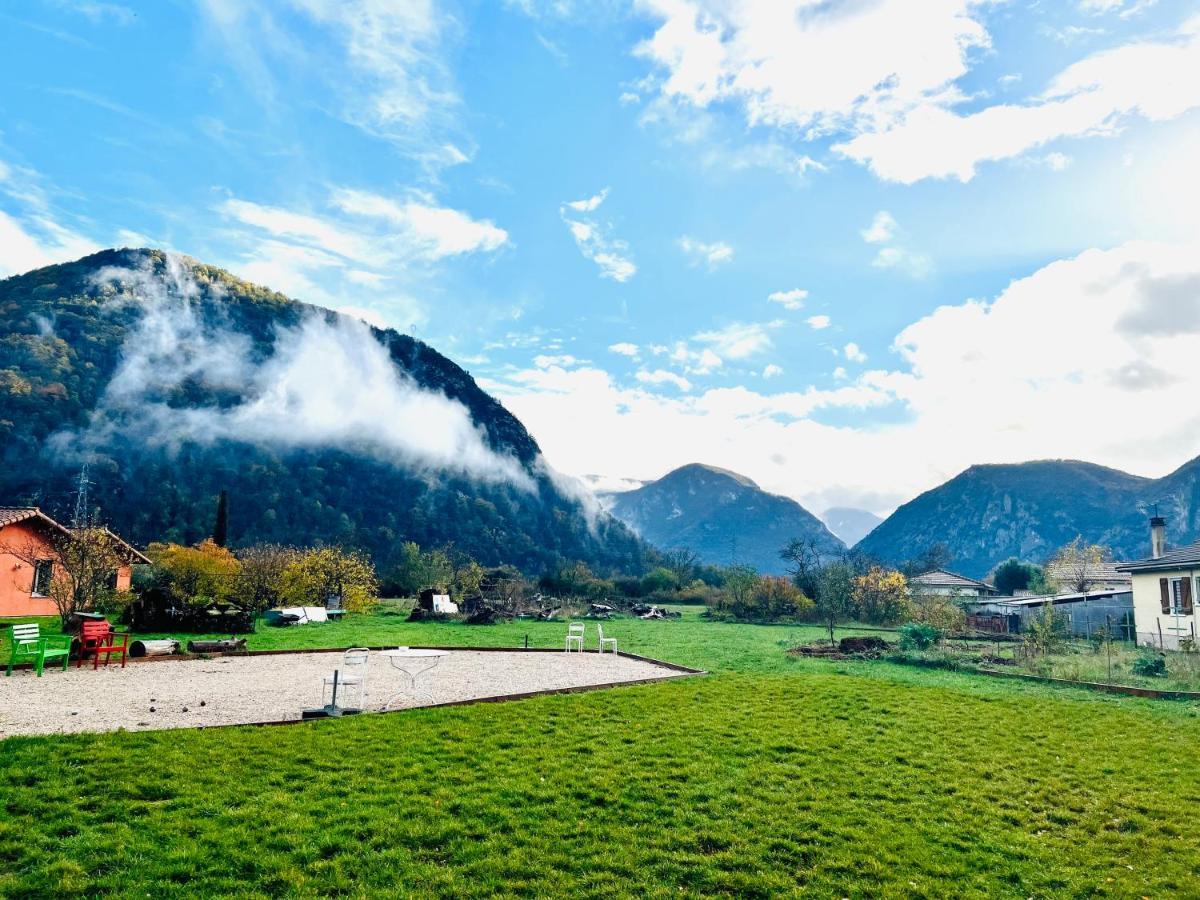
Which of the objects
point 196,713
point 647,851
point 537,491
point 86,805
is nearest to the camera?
point 647,851

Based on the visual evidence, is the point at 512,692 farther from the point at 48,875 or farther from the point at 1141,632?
the point at 1141,632

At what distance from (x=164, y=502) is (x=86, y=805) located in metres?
81.9

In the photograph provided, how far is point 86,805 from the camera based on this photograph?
5.78m

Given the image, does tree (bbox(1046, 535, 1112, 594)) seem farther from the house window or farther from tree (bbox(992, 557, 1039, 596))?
the house window

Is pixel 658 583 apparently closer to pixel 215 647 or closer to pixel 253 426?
pixel 215 647

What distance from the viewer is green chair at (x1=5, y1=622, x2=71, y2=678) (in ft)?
40.9

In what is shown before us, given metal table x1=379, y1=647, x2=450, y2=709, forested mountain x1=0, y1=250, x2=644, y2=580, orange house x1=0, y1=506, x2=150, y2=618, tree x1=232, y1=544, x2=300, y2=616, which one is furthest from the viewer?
forested mountain x1=0, y1=250, x2=644, y2=580

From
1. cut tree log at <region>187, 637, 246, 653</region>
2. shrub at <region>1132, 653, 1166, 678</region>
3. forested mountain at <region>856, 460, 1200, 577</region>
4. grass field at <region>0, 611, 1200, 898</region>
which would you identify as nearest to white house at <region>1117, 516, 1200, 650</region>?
shrub at <region>1132, 653, 1166, 678</region>

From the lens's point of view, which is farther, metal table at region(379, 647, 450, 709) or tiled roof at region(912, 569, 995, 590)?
tiled roof at region(912, 569, 995, 590)

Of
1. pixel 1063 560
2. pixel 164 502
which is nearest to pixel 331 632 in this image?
pixel 1063 560

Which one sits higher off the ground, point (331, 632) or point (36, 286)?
point (36, 286)

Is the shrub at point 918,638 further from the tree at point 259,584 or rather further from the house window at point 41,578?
the house window at point 41,578

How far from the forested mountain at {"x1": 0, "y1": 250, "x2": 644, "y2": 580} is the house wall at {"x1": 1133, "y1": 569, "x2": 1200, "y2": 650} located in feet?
233

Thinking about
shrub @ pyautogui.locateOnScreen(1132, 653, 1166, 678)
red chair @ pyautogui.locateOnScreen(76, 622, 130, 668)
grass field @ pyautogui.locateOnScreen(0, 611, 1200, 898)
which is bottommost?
shrub @ pyautogui.locateOnScreen(1132, 653, 1166, 678)
